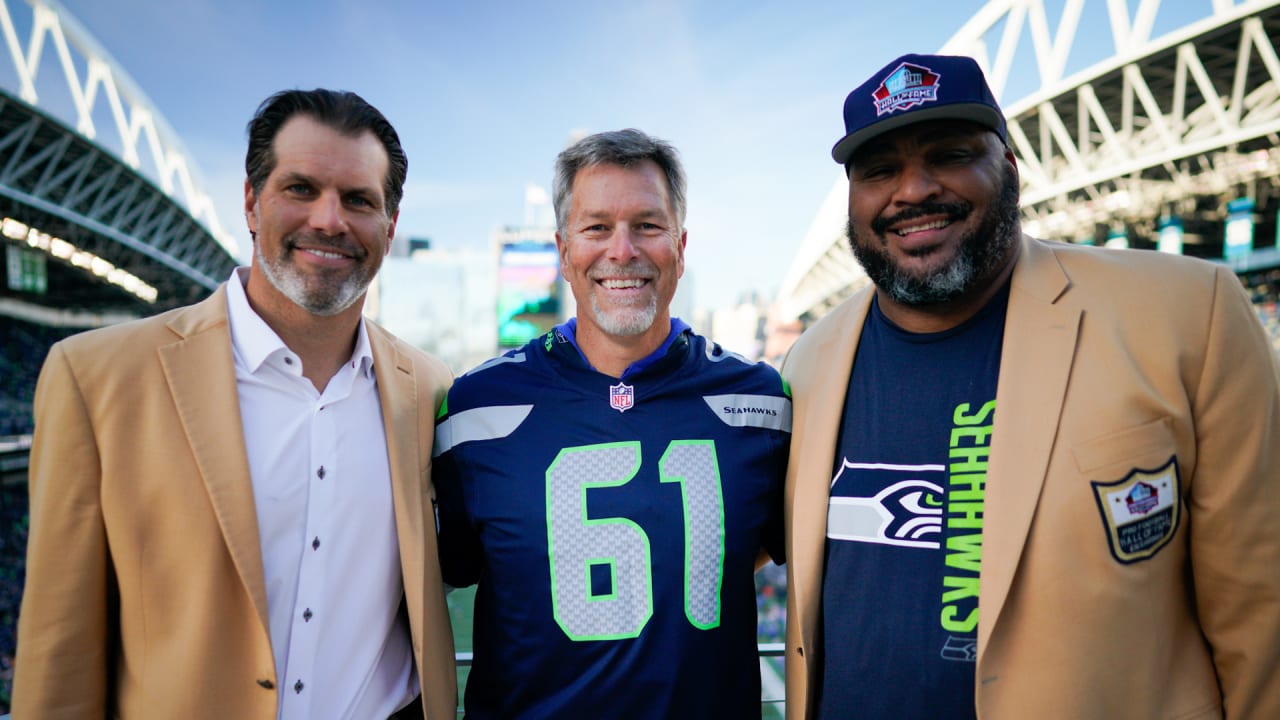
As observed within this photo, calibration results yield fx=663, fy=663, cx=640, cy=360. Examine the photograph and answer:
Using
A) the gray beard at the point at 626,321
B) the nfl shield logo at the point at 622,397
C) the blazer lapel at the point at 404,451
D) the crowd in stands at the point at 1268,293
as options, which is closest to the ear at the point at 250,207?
the blazer lapel at the point at 404,451

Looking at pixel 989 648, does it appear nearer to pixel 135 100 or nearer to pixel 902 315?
pixel 902 315

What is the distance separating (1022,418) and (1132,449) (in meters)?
0.25

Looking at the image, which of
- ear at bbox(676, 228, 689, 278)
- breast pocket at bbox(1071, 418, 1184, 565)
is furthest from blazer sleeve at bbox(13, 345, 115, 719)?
breast pocket at bbox(1071, 418, 1184, 565)

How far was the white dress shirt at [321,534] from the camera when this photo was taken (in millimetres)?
1896

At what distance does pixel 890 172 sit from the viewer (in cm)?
205

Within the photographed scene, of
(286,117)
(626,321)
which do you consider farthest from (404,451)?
(286,117)

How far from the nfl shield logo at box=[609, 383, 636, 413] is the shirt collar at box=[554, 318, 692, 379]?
47mm

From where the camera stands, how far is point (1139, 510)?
163 cm

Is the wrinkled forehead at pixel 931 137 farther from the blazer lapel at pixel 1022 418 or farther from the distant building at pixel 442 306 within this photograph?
the distant building at pixel 442 306

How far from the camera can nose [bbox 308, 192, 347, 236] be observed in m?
2.04

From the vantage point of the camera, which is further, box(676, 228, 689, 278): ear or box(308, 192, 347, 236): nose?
box(676, 228, 689, 278): ear

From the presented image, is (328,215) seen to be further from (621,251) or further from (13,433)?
(13,433)

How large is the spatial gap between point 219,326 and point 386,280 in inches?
2071

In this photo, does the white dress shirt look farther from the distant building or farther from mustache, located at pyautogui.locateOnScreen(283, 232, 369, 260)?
the distant building
